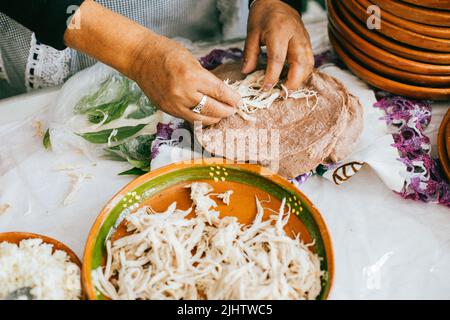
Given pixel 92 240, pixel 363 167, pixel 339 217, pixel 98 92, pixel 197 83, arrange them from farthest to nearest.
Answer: pixel 98 92 < pixel 363 167 < pixel 339 217 < pixel 197 83 < pixel 92 240

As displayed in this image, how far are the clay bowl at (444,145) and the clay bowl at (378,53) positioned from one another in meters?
0.16

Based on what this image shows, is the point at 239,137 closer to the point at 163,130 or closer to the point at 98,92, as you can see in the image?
the point at 163,130

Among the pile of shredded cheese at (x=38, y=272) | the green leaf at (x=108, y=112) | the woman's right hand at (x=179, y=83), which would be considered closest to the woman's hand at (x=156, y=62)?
the woman's right hand at (x=179, y=83)

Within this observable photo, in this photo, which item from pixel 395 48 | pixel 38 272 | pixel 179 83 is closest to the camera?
pixel 38 272

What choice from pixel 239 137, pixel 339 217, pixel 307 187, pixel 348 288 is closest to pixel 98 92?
pixel 239 137

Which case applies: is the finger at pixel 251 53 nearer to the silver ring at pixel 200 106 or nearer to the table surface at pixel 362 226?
the silver ring at pixel 200 106

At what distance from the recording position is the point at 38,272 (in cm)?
104

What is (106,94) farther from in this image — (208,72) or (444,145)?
(444,145)

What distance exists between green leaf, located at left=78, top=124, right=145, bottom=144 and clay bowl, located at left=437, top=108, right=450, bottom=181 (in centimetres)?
93

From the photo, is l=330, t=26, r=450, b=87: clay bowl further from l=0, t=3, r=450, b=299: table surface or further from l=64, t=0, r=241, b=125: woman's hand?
l=64, t=0, r=241, b=125: woman's hand

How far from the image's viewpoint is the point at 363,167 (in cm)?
146

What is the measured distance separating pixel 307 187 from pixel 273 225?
0.27 m

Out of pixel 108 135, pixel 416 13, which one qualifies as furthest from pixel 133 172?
pixel 416 13

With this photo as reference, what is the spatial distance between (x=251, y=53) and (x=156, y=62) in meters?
0.36
